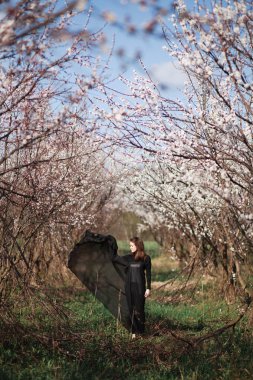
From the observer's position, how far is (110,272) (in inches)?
291

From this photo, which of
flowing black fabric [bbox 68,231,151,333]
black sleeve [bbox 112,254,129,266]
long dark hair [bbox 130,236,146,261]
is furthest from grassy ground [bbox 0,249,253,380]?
long dark hair [bbox 130,236,146,261]

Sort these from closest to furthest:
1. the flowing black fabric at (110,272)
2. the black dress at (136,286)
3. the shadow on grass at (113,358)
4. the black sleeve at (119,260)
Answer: the shadow on grass at (113,358), the black dress at (136,286), the flowing black fabric at (110,272), the black sleeve at (119,260)

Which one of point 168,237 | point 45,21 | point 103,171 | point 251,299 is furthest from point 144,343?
point 168,237

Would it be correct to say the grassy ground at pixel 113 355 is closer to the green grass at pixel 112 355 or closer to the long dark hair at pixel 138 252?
the green grass at pixel 112 355

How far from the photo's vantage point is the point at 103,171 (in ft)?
56.0

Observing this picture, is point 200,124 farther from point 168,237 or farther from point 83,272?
point 168,237

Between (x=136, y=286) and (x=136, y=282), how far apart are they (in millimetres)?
53

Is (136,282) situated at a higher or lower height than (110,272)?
lower

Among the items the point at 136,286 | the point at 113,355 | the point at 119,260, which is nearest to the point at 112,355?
the point at 113,355

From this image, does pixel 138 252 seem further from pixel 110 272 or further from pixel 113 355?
pixel 113 355

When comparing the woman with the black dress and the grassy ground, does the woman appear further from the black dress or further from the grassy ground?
the grassy ground

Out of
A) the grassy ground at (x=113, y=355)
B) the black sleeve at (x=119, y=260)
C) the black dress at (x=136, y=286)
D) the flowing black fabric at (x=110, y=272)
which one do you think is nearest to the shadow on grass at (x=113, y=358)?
the grassy ground at (x=113, y=355)

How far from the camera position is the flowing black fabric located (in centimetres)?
719

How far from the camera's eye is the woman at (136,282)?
704 cm
